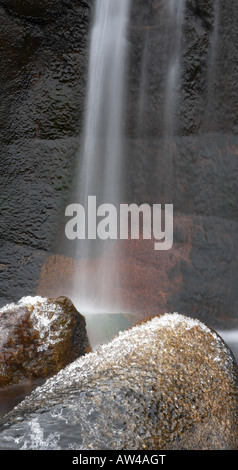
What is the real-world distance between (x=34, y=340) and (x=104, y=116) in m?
3.62

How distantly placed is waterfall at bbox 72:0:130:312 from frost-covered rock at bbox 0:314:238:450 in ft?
10.8

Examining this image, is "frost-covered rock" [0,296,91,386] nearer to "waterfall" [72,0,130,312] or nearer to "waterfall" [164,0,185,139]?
"waterfall" [72,0,130,312]

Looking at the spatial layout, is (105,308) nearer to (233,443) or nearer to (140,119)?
(140,119)

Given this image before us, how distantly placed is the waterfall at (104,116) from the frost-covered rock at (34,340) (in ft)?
8.04

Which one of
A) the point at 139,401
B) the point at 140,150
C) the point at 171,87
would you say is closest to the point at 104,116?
the point at 140,150

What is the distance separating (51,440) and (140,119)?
191 inches

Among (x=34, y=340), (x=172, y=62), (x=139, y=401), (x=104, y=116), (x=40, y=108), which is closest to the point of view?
(x=139, y=401)

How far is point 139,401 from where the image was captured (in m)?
2.32

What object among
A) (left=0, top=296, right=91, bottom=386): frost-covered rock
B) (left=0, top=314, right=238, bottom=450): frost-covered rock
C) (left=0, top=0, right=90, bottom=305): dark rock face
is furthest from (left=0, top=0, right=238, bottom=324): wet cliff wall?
(left=0, top=314, right=238, bottom=450): frost-covered rock

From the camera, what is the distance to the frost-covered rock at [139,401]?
211cm

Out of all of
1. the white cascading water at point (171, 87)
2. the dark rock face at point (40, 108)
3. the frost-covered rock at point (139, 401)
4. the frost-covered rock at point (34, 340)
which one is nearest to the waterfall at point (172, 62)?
→ the white cascading water at point (171, 87)

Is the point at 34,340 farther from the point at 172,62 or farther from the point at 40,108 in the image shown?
the point at 172,62

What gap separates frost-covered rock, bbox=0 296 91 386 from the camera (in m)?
3.52

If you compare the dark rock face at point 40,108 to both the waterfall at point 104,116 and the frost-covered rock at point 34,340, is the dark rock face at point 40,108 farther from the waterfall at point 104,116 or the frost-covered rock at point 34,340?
the frost-covered rock at point 34,340
